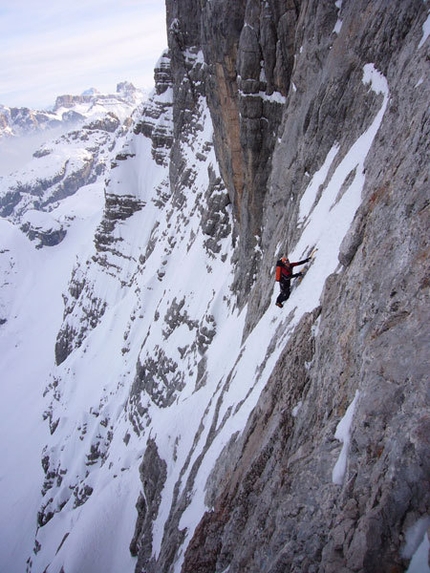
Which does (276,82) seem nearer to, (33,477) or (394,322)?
(394,322)

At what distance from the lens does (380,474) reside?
4758 millimetres

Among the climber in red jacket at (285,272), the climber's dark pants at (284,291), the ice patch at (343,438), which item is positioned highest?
the climber in red jacket at (285,272)

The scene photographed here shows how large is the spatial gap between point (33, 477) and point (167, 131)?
69.0 meters

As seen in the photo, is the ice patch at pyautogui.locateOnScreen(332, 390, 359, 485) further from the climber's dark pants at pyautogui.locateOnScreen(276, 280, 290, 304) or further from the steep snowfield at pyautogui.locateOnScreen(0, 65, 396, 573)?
the climber's dark pants at pyautogui.locateOnScreen(276, 280, 290, 304)

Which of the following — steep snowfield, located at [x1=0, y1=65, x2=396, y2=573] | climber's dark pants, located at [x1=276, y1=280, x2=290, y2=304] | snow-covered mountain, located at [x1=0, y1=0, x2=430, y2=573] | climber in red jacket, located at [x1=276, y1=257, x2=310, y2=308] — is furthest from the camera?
steep snowfield, located at [x1=0, y1=65, x2=396, y2=573]

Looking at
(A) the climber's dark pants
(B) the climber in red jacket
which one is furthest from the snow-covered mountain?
(B) the climber in red jacket

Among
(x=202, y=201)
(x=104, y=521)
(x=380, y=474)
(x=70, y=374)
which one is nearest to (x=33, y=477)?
(x=70, y=374)

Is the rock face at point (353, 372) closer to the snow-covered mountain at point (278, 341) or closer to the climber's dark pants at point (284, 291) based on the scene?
the snow-covered mountain at point (278, 341)

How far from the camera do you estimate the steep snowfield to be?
44.8ft

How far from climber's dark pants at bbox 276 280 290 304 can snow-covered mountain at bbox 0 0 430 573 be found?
48 cm

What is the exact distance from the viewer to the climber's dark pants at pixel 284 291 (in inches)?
506

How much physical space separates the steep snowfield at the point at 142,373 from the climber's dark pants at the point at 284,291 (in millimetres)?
402

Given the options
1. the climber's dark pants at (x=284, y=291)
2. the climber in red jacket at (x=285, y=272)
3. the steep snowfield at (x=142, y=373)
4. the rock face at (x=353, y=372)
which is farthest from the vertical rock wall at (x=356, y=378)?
the climber's dark pants at (x=284, y=291)

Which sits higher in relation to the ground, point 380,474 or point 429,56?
point 429,56
